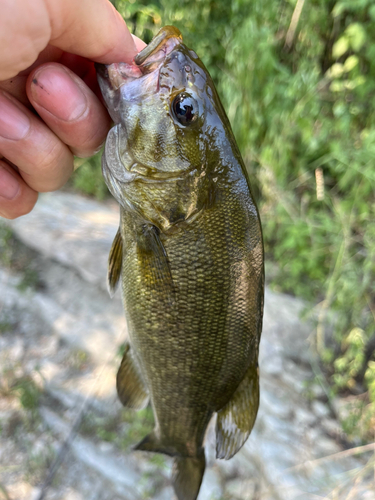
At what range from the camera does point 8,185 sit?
102 cm

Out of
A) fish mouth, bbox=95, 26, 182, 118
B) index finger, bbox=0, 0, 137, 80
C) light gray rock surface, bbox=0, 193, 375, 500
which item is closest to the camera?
index finger, bbox=0, 0, 137, 80

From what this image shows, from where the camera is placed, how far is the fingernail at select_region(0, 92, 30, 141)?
795 mm

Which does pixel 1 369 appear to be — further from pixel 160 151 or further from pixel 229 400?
pixel 160 151

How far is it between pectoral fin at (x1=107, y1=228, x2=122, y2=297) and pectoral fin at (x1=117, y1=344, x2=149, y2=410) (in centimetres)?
28

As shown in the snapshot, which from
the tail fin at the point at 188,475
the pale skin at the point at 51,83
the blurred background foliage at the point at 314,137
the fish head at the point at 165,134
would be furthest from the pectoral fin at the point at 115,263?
the blurred background foliage at the point at 314,137

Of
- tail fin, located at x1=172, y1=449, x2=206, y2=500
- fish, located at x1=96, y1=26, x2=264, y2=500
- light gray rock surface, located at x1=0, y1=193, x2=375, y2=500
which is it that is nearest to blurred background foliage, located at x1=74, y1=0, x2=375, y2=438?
light gray rock surface, located at x1=0, y1=193, x2=375, y2=500

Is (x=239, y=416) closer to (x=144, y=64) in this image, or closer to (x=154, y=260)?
(x=154, y=260)

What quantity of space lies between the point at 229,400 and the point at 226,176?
640 millimetres

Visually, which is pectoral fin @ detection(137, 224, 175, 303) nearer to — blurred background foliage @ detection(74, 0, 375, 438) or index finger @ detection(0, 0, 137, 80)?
index finger @ detection(0, 0, 137, 80)

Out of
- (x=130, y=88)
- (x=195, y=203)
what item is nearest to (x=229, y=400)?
(x=195, y=203)

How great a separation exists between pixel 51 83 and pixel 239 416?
3.23ft

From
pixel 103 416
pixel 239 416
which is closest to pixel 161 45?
pixel 239 416

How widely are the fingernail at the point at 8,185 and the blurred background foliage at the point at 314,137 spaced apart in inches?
61.3

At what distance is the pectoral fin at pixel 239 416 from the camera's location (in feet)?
2.97
